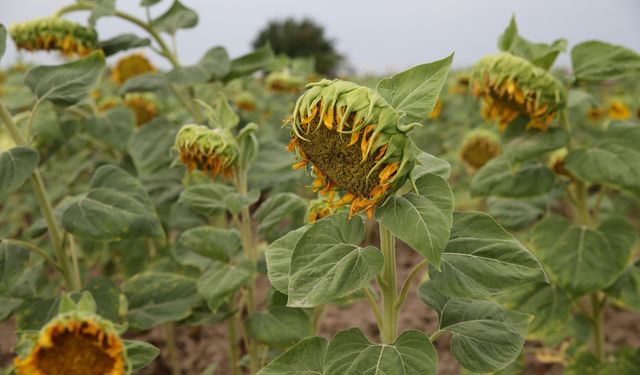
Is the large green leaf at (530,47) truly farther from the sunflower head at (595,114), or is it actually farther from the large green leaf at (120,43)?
the sunflower head at (595,114)

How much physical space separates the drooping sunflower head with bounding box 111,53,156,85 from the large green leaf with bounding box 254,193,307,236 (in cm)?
113

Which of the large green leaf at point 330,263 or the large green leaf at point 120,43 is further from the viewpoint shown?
the large green leaf at point 120,43

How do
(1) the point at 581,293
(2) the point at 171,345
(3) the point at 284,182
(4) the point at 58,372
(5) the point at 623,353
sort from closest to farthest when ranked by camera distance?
(4) the point at 58,372
(1) the point at 581,293
(5) the point at 623,353
(3) the point at 284,182
(2) the point at 171,345

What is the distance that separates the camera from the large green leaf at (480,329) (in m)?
0.72

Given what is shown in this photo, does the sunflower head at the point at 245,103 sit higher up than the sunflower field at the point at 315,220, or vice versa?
the sunflower field at the point at 315,220

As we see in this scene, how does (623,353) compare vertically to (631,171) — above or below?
below

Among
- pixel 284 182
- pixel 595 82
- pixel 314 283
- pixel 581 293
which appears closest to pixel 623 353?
pixel 581 293

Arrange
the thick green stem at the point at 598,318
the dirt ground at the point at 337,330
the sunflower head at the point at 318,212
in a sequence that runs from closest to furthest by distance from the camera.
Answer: the sunflower head at the point at 318,212, the thick green stem at the point at 598,318, the dirt ground at the point at 337,330

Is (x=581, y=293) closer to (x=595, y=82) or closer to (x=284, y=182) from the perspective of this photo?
(x=595, y=82)

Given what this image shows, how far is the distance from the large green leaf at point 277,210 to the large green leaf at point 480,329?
32cm

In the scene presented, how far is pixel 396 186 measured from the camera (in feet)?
1.88

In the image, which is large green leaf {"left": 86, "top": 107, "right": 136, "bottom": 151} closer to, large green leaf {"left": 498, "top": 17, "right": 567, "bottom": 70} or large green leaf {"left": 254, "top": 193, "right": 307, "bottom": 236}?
large green leaf {"left": 254, "top": 193, "right": 307, "bottom": 236}

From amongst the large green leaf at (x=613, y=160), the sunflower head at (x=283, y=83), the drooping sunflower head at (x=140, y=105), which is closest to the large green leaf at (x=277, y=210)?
the large green leaf at (x=613, y=160)

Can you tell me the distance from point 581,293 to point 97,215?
34.9 inches
